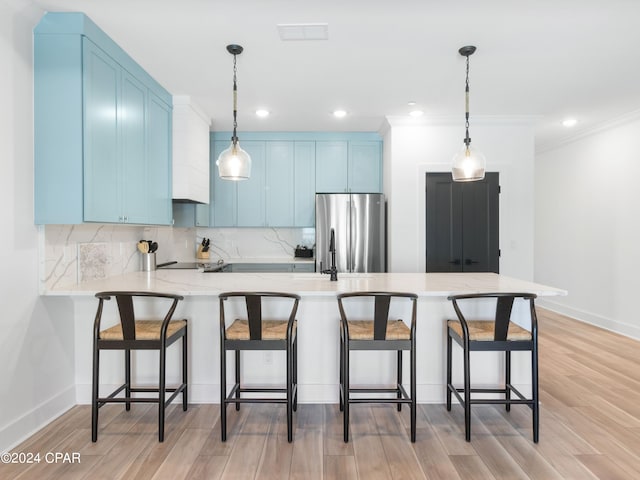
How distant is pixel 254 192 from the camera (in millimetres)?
5004

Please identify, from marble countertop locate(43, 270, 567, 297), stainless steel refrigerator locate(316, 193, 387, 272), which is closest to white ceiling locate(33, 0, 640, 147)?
stainless steel refrigerator locate(316, 193, 387, 272)

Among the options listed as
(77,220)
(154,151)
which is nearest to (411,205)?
(154,151)

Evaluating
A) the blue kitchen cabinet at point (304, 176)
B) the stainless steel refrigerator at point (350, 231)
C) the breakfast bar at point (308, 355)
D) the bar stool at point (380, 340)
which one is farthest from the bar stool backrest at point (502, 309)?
the blue kitchen cabinet at point (304, 176)

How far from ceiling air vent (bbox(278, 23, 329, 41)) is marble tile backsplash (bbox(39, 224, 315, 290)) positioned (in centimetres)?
198

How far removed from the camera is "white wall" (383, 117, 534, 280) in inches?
173

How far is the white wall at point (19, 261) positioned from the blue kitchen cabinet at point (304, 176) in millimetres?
3038

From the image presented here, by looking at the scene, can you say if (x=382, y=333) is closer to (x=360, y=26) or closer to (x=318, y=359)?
(x=318, y=359)

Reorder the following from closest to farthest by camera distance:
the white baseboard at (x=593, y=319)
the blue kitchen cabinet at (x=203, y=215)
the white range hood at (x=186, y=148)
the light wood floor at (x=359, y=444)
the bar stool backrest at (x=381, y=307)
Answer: the light wood floor at (x=359, y=444) < the bar stool backrest at (x=381, y=307) < the white range hood at (x=186, y=148) < the white baseboard at (x=593, y=319) < the blue kitchen cabinet at (x=203, y=215)

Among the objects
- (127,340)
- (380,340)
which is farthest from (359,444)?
(127,340)

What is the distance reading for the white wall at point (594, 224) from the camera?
175 inches

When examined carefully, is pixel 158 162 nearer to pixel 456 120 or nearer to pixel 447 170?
pixel 447 170

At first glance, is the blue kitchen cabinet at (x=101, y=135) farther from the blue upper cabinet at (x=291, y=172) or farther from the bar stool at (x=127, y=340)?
the blue upper cabinet at (x=291, y=172)

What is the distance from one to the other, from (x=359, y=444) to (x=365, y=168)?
139 inches

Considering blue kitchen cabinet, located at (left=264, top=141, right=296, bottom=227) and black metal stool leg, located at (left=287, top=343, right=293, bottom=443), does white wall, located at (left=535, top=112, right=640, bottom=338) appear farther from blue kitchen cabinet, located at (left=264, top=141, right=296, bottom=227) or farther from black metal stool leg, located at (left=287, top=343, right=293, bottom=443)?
black metal stool leg, located at (left=287, top=343, right=293, bottom=443)
